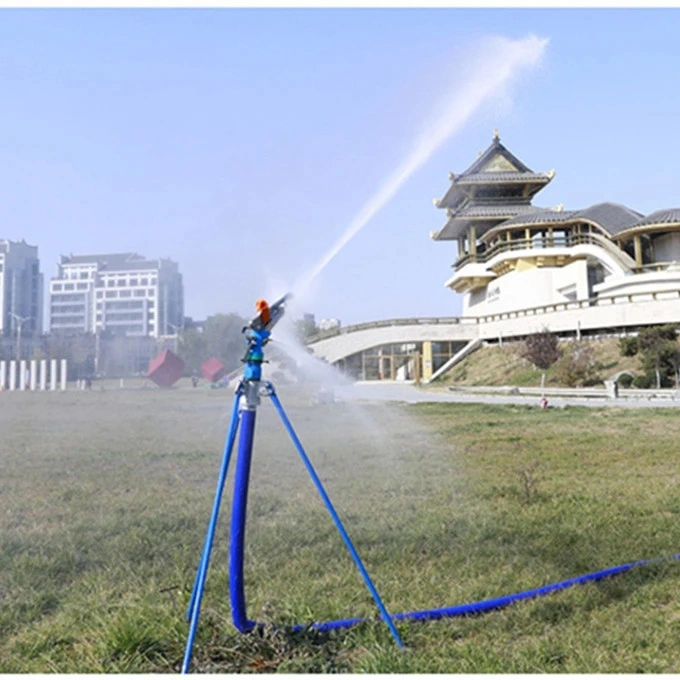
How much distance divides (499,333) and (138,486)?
1519 inches

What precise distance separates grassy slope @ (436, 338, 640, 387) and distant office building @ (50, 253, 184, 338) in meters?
29.5

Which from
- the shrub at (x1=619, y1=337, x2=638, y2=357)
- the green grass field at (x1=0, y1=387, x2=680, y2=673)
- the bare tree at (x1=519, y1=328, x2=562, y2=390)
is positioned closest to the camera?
the green grass field at (x1=0, y1=387, x2=680, y2=673)

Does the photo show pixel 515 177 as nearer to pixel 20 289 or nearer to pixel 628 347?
pixel 628 347

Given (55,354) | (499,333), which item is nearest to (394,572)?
(55,354)

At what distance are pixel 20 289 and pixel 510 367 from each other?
34.5 metres

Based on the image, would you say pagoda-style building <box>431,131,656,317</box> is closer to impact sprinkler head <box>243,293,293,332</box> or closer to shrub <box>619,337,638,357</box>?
shrub <box>619,337,638,357</box>

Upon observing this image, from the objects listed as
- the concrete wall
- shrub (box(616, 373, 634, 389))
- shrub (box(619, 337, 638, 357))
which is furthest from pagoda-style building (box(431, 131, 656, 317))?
shrub (box(616, 373, 634, 389))

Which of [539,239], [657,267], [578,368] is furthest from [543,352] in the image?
[539,239]

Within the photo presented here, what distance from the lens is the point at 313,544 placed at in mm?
4715

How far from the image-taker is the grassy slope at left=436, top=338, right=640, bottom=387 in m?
31.6

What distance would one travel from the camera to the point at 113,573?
4.04 meters

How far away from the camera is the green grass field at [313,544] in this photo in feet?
9.72

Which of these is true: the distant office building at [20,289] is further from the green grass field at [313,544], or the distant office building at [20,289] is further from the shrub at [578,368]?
the shrub at [578,368]

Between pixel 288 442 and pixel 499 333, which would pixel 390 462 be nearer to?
pixel 288 442
